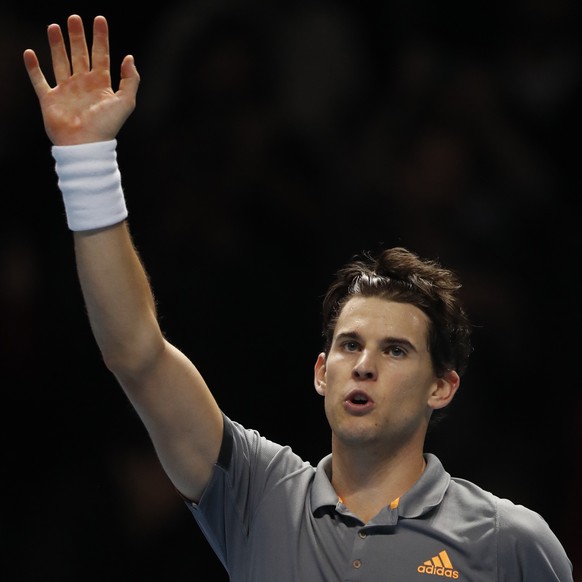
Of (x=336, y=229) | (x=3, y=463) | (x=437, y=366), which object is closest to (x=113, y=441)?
(x=3, y=463)

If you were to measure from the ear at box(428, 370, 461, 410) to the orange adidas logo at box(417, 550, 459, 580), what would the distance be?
1.75 feet

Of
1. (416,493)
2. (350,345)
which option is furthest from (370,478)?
(350,345)

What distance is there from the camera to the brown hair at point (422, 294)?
3.66 m

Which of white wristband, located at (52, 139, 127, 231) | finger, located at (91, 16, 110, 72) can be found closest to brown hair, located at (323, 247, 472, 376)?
white wristband, located at (52, 139, 127, 231)

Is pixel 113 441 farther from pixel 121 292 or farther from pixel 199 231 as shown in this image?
pixel 121 292

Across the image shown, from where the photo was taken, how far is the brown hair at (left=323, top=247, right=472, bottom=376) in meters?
3.66

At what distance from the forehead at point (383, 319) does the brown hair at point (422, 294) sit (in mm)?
24

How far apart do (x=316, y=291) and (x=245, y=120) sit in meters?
0.87

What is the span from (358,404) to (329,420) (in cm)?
10

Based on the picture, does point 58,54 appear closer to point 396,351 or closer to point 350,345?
point 350,345

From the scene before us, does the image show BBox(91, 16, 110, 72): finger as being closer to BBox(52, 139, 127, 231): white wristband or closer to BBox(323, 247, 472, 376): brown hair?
BBox(52, 139, 127, 231): white wristband

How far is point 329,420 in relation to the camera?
3.45 meters

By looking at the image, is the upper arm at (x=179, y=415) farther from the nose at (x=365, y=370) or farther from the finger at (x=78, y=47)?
the finger at (x=78, y=47)

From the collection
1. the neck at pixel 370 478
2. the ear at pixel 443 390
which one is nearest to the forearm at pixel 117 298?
the neck at pixel 370 478
